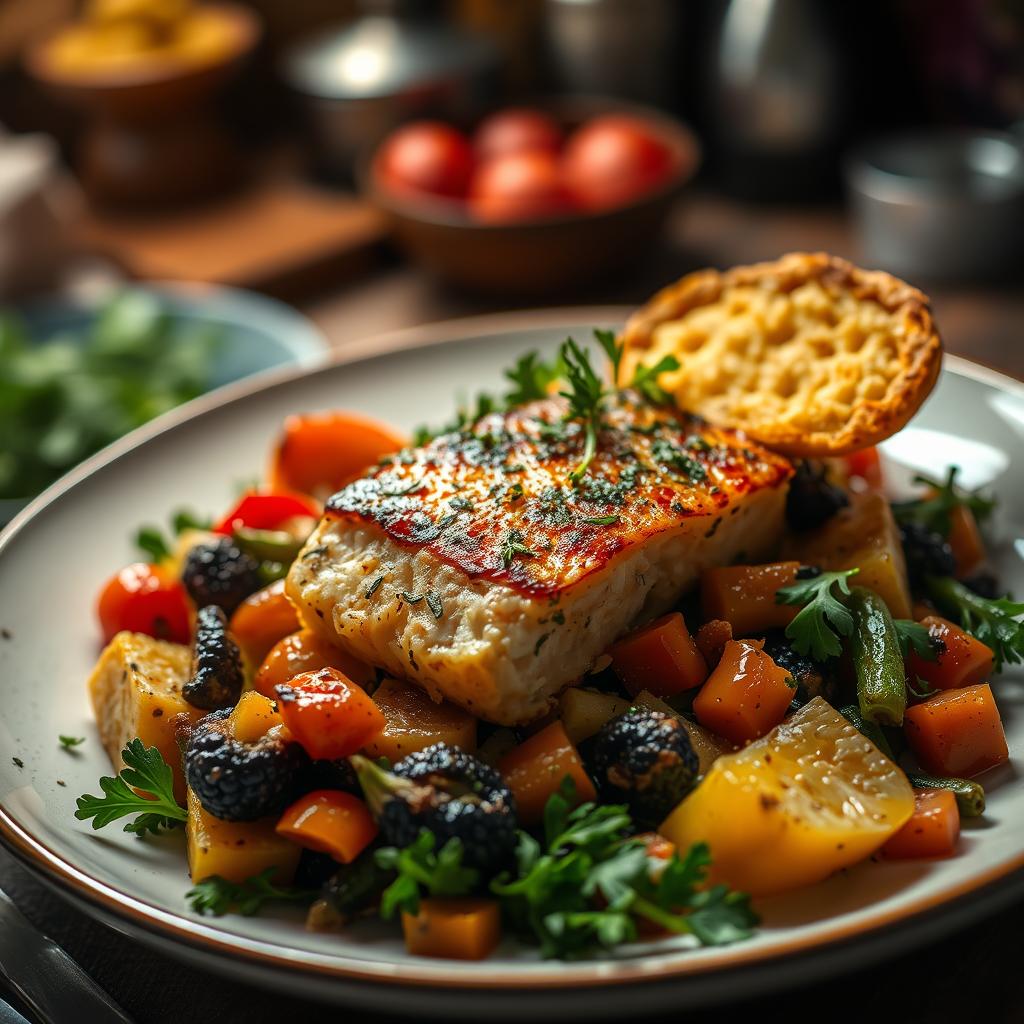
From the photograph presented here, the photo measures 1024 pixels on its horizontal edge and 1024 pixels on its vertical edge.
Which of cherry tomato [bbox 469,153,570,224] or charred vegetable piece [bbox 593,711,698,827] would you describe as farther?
cherry tomato [bbox 469,153,570,224]

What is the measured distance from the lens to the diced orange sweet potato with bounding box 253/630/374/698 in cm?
273

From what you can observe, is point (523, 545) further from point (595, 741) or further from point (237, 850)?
point (237, 850)

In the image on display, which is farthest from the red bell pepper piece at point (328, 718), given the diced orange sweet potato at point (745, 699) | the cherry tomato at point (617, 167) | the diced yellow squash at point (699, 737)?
the cherry tomato at point (617, 167)

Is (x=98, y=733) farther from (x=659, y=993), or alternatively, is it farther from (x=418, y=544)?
(x=659, y=993)

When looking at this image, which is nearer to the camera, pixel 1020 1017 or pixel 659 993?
pixel 659 993

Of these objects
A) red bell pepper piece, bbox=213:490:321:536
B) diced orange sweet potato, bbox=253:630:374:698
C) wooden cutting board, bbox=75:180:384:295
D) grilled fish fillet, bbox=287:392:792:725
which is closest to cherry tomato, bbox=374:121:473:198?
wooden cutting board, bbox=75:180:384:295

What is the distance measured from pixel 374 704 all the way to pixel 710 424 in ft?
3.80

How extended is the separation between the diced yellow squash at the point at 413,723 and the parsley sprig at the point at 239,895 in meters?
0.30

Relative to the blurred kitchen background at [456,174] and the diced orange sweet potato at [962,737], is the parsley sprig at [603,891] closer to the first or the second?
the diced orange sweet potato at [962,737]

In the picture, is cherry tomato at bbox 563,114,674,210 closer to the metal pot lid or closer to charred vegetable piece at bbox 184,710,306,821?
the metal pot lid

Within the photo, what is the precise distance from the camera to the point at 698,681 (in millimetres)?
2600

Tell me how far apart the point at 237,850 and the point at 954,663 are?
5.09 feet

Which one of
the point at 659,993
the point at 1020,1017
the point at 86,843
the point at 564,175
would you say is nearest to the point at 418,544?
the point at 86,843

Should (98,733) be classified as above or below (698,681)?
below
